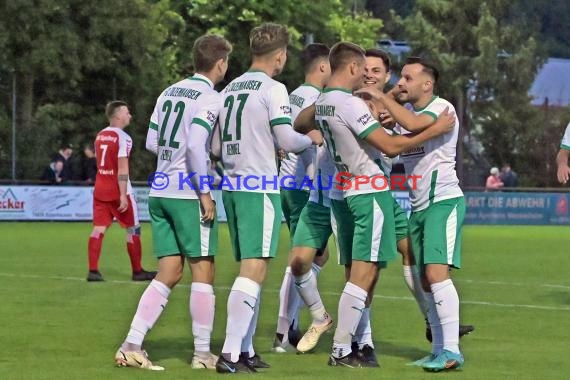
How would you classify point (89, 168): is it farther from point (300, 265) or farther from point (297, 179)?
point (300, 265)

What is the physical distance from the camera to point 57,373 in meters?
9.52

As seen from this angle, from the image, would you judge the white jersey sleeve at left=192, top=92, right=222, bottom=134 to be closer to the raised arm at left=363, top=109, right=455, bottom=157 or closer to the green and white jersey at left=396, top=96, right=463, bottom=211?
the raised arm at left=363, top=109, right=455, bottom=157

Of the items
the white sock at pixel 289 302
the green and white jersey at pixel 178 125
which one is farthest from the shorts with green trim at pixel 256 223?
the white sock at pixel 289 302

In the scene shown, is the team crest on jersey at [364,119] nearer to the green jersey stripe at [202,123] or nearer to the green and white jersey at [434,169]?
the green and white jersey at [434,169]

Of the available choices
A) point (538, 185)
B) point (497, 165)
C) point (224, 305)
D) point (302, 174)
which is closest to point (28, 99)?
point (538, 185)

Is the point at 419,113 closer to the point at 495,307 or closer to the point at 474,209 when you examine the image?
the point at 495,307

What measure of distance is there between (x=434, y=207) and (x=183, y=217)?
173cm

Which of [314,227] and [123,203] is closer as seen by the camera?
[314,227]

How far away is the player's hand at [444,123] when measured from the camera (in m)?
9.78

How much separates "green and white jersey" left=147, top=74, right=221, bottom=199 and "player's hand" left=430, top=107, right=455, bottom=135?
148cm

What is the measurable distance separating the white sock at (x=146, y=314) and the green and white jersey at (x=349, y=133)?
57.9 inches

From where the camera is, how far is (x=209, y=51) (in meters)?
9.95

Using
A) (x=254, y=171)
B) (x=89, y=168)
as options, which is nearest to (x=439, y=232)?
(x=254, y=171)

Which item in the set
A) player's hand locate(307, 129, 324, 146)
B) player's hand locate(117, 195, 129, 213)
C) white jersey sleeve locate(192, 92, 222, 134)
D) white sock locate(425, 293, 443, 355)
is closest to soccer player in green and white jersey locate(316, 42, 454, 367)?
player's hand locate(307, 129, 324, 146)
